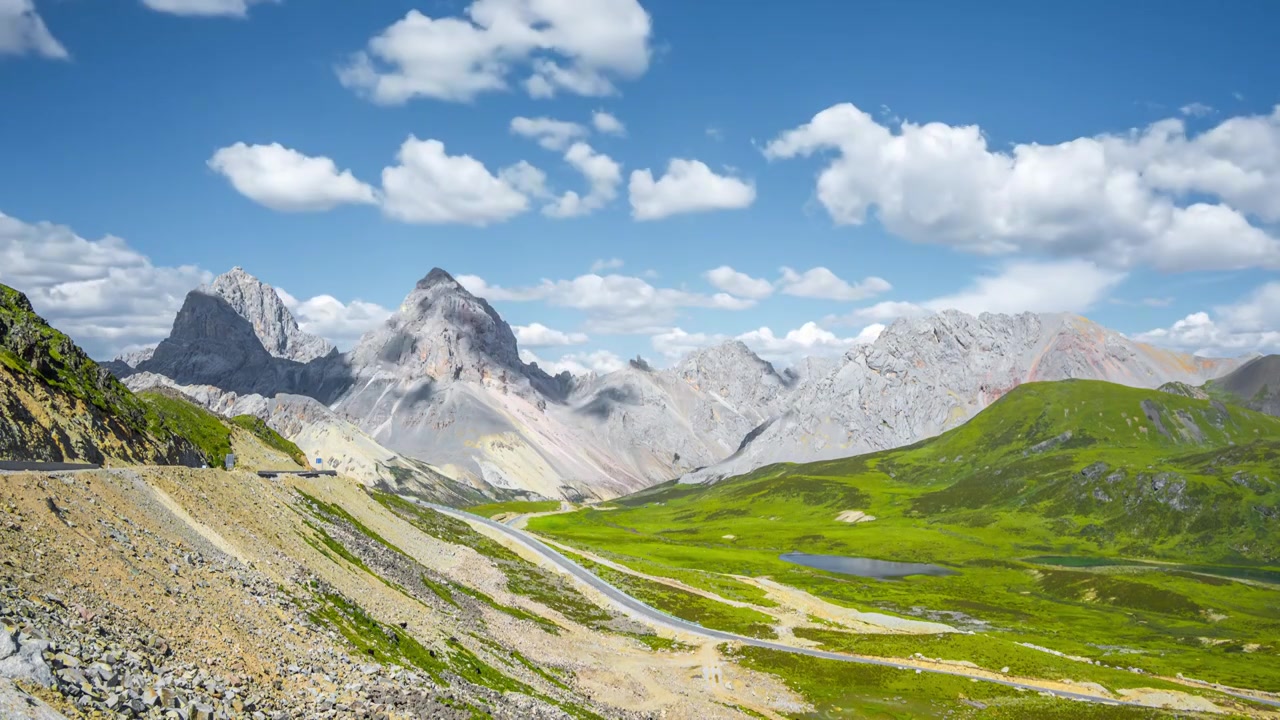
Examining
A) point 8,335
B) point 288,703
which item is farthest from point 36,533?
point 8,335

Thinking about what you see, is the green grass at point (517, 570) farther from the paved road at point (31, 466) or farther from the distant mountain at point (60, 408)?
the paved road at point (31, 466)

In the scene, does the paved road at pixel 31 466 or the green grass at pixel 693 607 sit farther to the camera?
the green grass at pixel 693 607

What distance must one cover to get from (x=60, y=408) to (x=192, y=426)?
71.5 metres

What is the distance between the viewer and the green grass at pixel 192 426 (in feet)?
438

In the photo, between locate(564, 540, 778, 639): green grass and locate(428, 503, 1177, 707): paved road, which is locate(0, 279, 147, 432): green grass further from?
locate(564, 540, 778, 639): green grass

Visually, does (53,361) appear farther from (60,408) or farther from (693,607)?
(693,607)

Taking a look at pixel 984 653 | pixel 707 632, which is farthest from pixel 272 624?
pixel 984 653

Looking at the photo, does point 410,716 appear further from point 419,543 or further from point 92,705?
point 419,543

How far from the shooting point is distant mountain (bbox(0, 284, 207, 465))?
83.2 m

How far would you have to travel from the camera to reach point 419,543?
397 feet

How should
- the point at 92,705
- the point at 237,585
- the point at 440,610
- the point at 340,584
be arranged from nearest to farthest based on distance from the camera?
the point at 92,705, the point at 237,585, the point at 340,584, the point at 440,610

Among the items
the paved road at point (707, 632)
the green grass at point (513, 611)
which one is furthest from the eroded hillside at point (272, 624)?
the paved road at point (707, 632)

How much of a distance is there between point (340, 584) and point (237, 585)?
59.2 feet

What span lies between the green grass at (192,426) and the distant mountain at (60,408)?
3.79 meters
